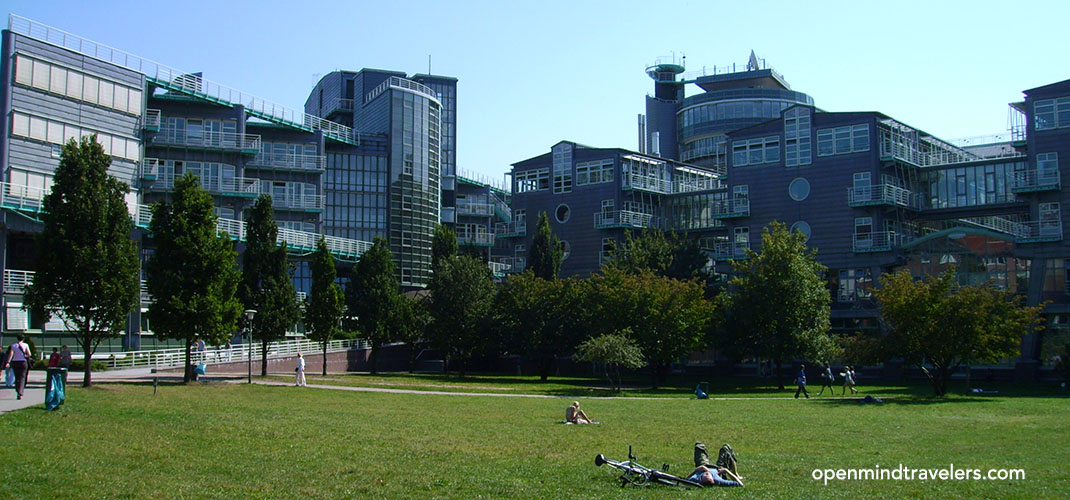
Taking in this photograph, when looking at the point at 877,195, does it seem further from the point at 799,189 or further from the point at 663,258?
the point at 663,258

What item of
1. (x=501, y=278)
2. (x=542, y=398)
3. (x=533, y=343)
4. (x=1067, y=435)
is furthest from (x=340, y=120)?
(x=1067, y=435)

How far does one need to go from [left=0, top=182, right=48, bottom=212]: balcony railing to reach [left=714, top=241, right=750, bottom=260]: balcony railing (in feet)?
164

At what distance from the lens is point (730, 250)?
76.1 metres

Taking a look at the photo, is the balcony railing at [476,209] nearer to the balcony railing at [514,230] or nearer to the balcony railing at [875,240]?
the balcony railing at [514,230]

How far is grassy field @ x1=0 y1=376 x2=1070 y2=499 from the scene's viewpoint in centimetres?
1486

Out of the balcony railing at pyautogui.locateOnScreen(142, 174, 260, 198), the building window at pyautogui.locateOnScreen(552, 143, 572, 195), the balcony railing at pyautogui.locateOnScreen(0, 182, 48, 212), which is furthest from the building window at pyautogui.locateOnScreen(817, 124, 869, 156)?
the balcony railing at pyautogui.locateOnScreen(0, 182, 48, 212)

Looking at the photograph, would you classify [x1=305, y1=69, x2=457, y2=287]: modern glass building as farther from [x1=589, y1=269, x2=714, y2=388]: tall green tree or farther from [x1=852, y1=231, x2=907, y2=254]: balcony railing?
[x1=852, y1=231, x2=907, y2=254]: balcony railing

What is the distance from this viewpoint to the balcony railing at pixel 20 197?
5384cm

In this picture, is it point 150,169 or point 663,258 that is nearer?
point 663,258

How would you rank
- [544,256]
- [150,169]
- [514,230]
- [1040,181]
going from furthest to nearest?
[514,230] < [544,256] < [150,169] < [1040,181]

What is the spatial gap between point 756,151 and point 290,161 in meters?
40.2

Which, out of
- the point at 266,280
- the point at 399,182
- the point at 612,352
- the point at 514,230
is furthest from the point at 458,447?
the point at 399,182

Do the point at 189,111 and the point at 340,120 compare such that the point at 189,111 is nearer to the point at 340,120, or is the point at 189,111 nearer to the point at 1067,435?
the point at 340,120

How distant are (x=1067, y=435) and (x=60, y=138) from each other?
5968 centimetres
